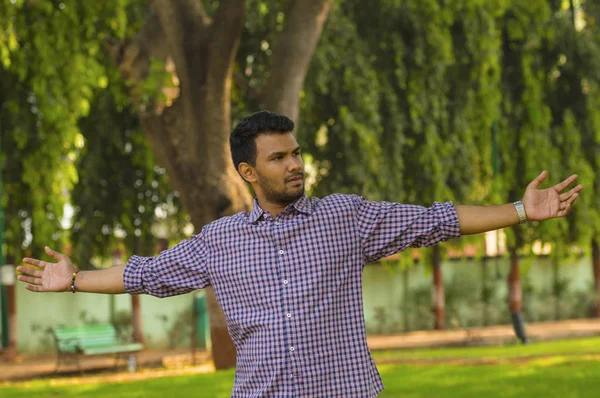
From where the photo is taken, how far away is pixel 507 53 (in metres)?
21.8

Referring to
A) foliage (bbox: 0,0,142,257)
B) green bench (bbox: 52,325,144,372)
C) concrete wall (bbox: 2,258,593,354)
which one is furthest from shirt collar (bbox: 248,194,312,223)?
concrete wall (bbox: 2,258,593,354)

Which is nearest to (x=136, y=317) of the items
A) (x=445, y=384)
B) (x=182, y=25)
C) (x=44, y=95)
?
(x=44, y=95)

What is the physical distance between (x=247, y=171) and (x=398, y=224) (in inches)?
19.9

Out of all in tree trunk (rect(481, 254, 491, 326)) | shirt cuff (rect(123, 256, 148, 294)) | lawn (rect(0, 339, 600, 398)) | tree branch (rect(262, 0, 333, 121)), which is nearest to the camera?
shirt cuff (rect(123, 256, 148, 294))

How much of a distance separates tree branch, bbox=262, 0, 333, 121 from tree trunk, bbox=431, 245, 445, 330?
12.5m

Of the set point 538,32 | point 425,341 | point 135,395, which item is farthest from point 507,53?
point 135,395

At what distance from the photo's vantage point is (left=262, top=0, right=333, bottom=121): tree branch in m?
12.1

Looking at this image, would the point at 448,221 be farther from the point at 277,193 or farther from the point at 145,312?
the point at 145,312

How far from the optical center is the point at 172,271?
3.58 metres

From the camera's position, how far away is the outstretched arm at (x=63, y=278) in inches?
144

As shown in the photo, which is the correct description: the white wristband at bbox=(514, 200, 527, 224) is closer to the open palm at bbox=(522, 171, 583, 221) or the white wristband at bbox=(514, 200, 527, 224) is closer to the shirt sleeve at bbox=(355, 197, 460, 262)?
the open palm at bbox=(522, 171, 583, 221)

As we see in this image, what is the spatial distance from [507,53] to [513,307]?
4914mm

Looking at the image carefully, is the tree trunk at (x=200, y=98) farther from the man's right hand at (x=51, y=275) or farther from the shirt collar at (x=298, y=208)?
the shirt collar at (x=298, y=208)

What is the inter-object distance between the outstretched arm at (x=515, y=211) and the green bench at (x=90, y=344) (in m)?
15.1
